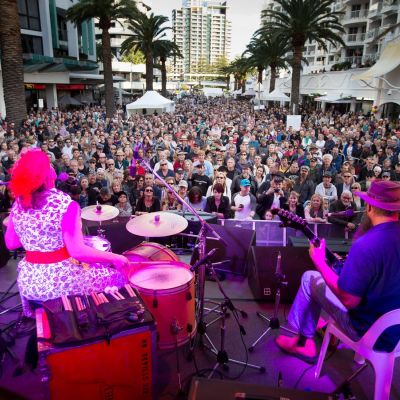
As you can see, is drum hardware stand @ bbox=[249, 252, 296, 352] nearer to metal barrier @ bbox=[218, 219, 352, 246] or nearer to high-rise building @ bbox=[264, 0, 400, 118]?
metal barrier @ bbox=[218, 219, 352, 246]

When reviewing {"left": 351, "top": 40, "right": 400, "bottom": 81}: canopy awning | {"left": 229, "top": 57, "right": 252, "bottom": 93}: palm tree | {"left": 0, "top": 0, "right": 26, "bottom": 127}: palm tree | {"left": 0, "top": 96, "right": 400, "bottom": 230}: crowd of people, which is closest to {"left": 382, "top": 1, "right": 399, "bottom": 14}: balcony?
{"left": 229, "top": 57, "right": 252, "bottom": 93}: palm tree

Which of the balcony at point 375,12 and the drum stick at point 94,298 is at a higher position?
the balcony at point 375,12

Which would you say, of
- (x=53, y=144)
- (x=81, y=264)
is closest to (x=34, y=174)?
(x=81, y=264)

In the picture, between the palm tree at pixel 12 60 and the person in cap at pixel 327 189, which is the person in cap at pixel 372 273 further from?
the palm tree at pixel 12 60

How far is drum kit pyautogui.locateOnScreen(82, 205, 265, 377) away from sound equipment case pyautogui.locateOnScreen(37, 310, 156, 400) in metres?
0.55

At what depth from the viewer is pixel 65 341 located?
2.58 m

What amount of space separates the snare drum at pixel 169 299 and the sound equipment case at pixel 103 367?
548 mm

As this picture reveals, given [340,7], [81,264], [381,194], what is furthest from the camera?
[340,7]

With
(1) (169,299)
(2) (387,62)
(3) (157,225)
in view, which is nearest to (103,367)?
(1) (169,299)

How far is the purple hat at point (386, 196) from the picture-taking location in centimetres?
271

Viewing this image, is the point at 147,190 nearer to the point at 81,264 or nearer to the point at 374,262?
the point at 81,264

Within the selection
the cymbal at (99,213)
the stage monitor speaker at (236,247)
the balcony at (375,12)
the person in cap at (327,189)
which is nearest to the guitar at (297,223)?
the stage monitor speaker at (236,247)

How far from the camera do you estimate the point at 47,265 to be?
2.90 meters

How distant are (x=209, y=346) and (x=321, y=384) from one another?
1152 mm
